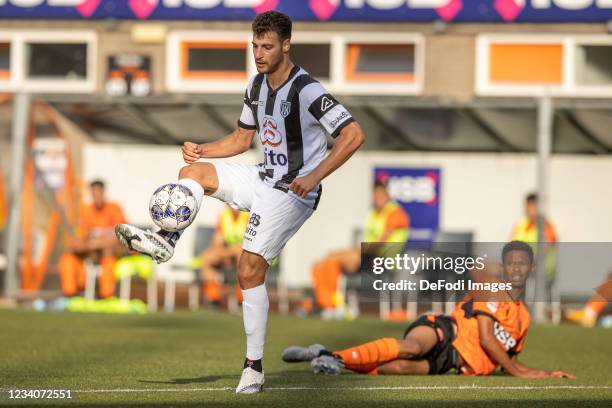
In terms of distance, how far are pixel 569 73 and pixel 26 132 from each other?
25.8ft

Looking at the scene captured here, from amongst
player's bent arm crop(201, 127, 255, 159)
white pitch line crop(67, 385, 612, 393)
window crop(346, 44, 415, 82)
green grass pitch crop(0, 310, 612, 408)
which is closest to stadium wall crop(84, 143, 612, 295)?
window crop(346, 44, 415, 82)

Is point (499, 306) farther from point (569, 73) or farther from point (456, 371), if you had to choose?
point (569, 73)

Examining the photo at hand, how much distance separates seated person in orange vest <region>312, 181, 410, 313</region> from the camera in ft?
53.1

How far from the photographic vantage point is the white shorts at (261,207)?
7344mm

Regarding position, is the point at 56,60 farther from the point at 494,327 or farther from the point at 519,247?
the point at 519,247

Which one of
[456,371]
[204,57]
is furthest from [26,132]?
[456,371]

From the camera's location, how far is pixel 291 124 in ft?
24.2

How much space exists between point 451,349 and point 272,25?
278cm

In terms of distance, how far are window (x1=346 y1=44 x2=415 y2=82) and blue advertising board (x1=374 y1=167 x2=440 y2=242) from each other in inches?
82.7

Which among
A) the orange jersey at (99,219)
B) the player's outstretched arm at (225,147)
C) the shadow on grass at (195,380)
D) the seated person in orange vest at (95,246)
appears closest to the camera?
the player's outstretched arm at (225,147)

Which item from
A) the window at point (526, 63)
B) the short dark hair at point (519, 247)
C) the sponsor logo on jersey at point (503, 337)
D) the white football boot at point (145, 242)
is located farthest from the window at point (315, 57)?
the white football boot at point (145, 242)

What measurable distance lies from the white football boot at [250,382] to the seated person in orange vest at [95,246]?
942 cm

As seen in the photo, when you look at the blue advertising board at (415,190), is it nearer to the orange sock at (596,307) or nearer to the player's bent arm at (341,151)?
the orange sock at (596,307)

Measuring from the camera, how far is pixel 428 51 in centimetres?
1988
